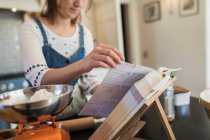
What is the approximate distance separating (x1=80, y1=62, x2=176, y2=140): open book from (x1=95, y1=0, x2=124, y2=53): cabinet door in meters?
2.56

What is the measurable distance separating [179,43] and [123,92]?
306 centimetres

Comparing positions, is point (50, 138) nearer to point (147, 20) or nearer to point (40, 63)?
point (40, 63)

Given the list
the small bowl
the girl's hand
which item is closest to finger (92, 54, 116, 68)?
the girl's hand

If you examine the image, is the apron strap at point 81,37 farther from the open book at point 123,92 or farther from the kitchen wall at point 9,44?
the kitchen wall at point 9,44

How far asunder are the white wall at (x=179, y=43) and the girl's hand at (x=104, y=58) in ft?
8.87

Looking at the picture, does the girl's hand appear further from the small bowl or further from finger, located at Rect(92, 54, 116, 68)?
the small bowl

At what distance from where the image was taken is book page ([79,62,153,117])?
44 centimetres

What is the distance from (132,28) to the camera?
421cm

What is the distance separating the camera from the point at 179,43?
330 cm

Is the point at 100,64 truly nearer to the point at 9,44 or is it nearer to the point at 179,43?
the point at 9,44

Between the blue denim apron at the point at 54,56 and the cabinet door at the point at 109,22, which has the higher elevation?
the cabinet door at the point at 109,22

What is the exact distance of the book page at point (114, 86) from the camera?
1.46 feet

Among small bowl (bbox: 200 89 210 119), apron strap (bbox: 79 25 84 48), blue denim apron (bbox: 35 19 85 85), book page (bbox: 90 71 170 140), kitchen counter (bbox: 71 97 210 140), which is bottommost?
kitchen counter (bbox: 71 97 210 140)

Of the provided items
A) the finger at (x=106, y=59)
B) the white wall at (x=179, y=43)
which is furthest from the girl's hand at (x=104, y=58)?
the white wall at (x=179, y=43)
